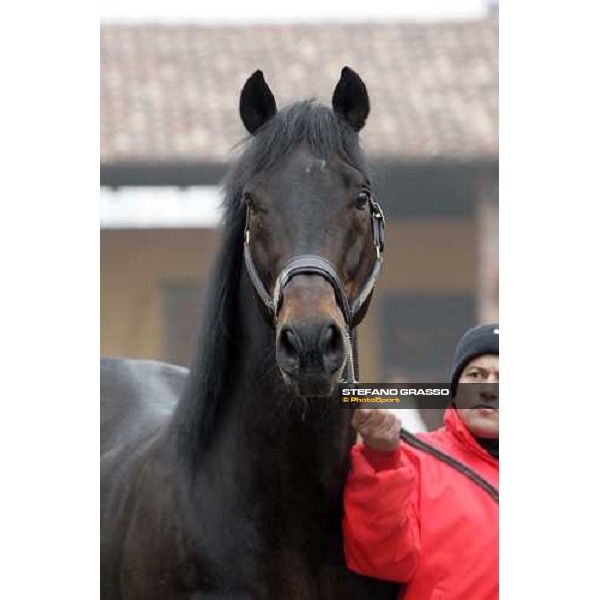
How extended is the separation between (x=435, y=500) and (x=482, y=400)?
0.31 metres

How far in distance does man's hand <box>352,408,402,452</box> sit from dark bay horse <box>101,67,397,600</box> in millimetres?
86

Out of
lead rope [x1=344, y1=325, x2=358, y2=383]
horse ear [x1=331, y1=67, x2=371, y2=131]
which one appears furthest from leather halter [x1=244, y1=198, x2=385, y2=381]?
horse ear [x1=331, y1=67, x2=371, y2=131]

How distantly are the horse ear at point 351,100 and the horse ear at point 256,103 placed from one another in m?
0.16

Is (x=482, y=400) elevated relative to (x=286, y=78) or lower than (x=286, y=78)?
lower

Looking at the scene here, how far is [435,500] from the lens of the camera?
312cm

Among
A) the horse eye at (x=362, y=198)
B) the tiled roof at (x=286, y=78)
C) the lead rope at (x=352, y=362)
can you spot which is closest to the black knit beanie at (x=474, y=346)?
the lead rope at (x=352, y=362)

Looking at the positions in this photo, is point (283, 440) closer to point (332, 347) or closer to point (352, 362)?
point (352, 362)

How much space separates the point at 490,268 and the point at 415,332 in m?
0.33

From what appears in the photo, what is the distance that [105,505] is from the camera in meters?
3.53

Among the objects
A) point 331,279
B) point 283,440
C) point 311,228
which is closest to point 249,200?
point 311,228

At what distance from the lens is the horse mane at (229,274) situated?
2.99 meters

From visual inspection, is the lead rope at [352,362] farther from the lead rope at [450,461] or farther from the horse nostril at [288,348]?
the horse nostril at [288,348]

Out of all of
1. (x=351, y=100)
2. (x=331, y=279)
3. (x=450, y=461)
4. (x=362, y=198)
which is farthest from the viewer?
(x=450, y=461)

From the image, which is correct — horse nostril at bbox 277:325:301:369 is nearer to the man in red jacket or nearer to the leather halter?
the leather halter
